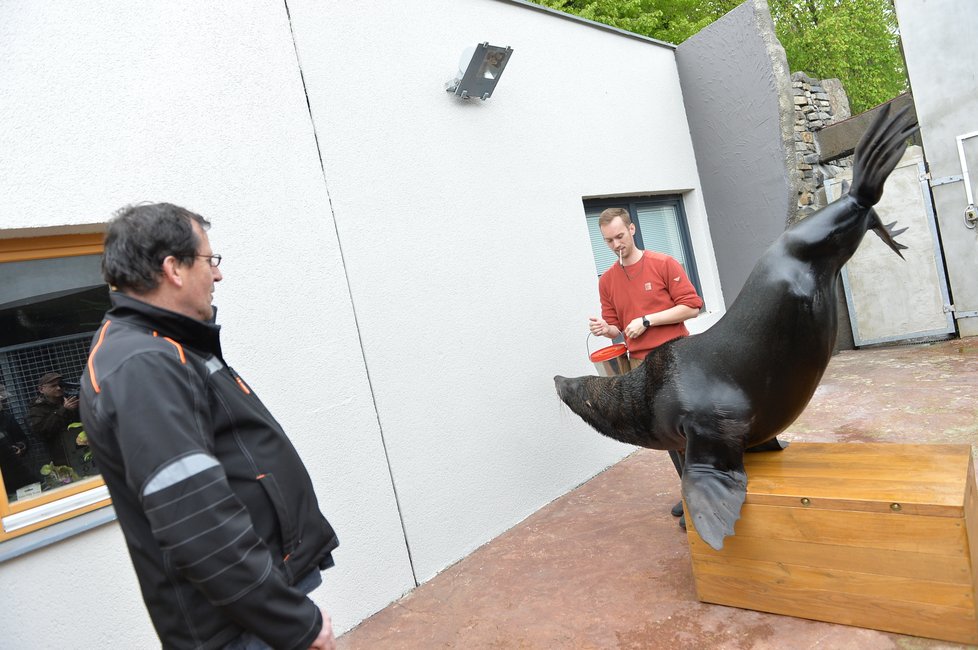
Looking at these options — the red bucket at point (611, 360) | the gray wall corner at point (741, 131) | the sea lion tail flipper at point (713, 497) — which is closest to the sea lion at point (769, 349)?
the sea lion tail flipper at point (713, 497)

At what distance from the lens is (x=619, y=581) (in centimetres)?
347

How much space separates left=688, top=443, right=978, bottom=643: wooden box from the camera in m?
2.44

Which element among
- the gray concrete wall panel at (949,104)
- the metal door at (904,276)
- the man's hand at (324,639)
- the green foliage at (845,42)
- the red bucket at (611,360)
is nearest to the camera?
the man's hand at (324,639)

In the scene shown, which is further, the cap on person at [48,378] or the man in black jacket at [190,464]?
the cap on person at [48,378]

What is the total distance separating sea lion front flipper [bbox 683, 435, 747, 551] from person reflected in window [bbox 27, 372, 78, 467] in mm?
2763

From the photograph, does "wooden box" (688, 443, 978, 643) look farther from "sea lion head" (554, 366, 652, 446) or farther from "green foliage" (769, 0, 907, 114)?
"green foliage" (769, 0, 907, 114)

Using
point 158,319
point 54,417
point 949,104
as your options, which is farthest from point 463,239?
point 949,104

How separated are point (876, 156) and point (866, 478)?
1.37 meters

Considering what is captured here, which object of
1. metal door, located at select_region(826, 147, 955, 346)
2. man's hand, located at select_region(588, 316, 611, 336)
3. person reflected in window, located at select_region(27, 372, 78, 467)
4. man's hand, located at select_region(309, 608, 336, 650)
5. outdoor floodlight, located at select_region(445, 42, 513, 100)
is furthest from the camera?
metal door, located at select_region(826, 147, 955, 346)

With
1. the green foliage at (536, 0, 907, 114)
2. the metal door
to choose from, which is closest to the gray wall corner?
the metal door

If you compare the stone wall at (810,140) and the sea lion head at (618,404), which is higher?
the stone wall at (810,140)

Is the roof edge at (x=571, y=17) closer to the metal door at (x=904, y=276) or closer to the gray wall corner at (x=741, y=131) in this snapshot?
the gray wall corner at (x=741, y=131)

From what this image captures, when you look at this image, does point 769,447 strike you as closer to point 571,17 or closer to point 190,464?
point 190,464

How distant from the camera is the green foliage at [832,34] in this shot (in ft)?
57.6
